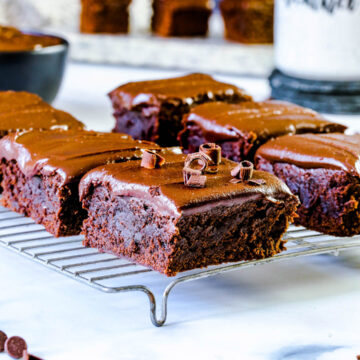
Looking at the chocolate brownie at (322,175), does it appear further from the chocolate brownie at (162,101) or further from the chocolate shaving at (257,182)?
Answer: the chocolate brownie at (162,101)

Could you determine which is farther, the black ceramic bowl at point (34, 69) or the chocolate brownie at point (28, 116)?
the black ceramic bowl at point (34, 69)

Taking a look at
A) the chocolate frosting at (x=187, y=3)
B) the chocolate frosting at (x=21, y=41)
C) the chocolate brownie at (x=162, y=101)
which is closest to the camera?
the chocolate brownie at (x=162, y=101)

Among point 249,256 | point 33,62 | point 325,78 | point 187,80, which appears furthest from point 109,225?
point 325,78

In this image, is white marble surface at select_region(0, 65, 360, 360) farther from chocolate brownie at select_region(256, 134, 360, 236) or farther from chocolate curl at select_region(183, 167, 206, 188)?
chocolate curl at select_region(183, 167, 206, 188)

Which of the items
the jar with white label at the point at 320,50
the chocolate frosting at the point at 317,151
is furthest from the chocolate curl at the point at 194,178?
the jar with white label at the point at 320,50

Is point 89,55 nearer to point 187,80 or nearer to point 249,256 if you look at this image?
point 187,80

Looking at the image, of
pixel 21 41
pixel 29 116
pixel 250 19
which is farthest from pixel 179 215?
pixel 250 19

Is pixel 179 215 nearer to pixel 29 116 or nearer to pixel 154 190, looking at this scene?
pixel 154 190
